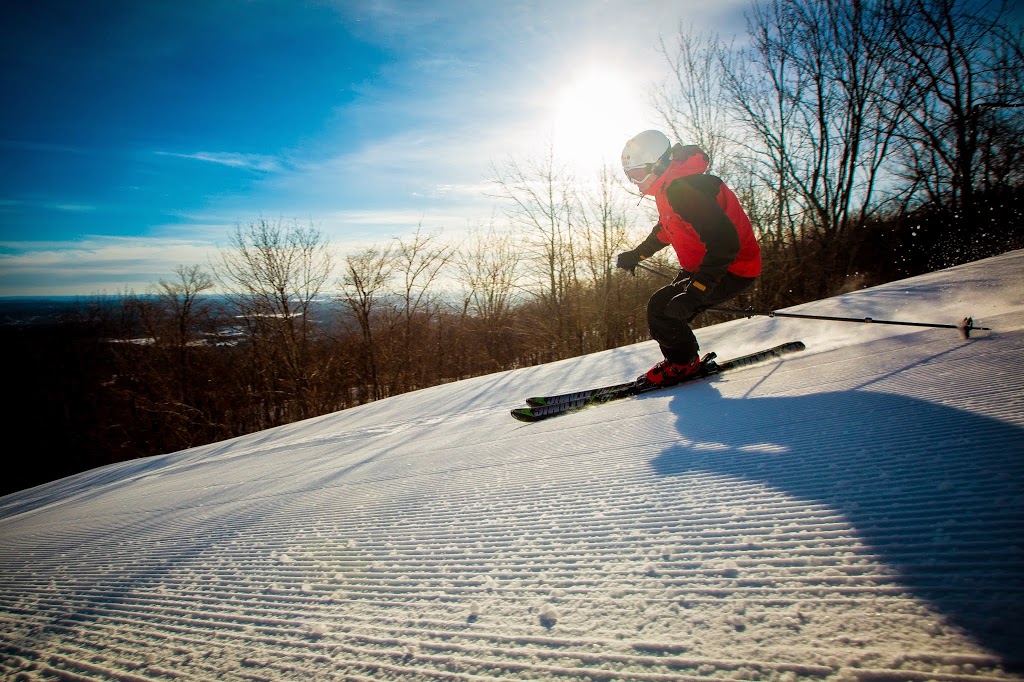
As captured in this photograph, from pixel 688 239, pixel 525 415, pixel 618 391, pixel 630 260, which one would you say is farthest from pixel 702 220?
pixel 525 415

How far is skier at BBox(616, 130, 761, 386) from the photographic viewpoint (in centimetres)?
278

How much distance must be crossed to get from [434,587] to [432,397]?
4.12 m

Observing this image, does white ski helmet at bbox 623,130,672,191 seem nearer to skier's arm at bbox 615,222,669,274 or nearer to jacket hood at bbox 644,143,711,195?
jacket hood at bbox 644,143,711,195

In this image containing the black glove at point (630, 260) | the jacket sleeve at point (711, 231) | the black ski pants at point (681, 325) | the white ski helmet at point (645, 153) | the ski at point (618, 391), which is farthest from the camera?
the black glove at point (630, 260)

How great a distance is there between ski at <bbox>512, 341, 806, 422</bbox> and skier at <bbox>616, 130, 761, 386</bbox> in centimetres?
8

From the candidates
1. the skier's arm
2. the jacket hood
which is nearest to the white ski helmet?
the jacket hood

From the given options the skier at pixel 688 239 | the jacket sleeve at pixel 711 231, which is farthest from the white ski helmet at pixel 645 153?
the jacket sleeve at pixel 711 231

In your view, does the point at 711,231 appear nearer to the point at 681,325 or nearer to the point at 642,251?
the point at 681,325

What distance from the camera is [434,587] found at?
93 cm

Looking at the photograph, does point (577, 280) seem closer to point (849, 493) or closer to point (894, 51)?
point (894, 51)

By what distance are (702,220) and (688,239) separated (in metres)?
0.32

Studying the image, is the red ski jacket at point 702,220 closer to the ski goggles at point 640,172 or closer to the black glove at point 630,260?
the ski goggles at point 640,172

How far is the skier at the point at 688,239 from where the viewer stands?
2.78 metres

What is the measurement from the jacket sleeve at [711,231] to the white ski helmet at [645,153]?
17.5 inches
